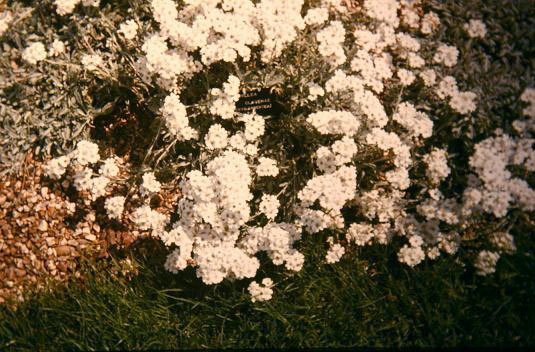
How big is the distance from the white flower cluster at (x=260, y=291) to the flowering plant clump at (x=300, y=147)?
0.01 m

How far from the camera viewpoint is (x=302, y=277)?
142 inches

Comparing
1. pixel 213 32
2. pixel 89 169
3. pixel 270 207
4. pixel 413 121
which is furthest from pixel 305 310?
pixel 213 32

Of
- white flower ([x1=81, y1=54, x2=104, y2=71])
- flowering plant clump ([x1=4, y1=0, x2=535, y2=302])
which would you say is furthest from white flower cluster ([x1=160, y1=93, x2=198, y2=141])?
white flower ([x1=81, y1=54, x2=104, y2=71])

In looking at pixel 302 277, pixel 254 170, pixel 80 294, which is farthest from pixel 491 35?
pixel 80 294

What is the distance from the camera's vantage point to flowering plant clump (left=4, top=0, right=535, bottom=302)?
334 cm

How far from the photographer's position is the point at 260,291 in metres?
3.42

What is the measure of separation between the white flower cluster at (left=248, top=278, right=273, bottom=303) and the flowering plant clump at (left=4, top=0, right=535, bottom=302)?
0.04 ft

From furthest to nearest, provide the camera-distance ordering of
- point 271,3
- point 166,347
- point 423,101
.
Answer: point 423,101 → point 271,3 → point 166,347

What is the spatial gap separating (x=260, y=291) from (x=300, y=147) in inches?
51.9

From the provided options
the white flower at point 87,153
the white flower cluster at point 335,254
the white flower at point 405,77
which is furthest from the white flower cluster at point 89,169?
the white flower at point 405,77

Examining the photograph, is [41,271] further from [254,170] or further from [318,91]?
[318,91]

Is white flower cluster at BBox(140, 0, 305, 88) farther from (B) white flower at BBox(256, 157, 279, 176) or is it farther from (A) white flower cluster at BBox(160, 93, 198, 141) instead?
(B) white flower at BBox(256, 157, 279, 176)

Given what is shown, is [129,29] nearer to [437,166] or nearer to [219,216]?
[219,216]

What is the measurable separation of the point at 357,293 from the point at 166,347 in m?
1.54
